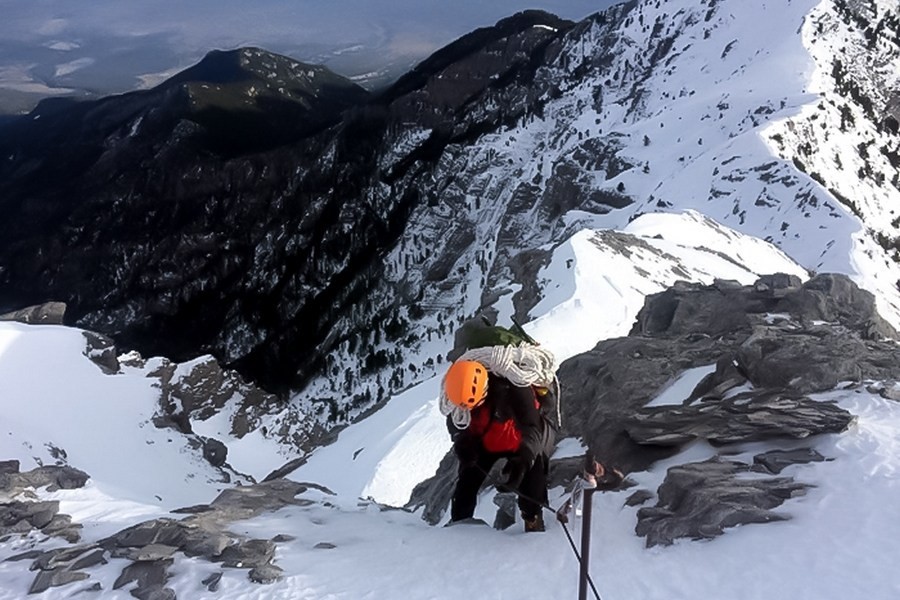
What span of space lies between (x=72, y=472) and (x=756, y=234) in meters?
57.3

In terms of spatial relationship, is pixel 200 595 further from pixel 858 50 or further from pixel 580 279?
pixel 858 50

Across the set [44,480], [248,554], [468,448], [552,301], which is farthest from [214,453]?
[468,448]

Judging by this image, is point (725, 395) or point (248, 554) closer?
point (248, 554)

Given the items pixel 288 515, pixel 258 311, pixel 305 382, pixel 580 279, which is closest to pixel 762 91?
pixel 580 279

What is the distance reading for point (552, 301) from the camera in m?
37.6

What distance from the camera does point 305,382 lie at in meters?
159

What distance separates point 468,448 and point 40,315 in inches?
2194

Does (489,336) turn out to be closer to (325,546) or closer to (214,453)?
(325,546)

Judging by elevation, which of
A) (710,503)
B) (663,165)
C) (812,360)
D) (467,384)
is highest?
(663,165)

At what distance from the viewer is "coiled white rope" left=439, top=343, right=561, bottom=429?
8711 millimetres

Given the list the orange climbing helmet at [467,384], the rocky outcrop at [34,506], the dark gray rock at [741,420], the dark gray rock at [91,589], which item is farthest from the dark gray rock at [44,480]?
the dark gray rock at [741,420]

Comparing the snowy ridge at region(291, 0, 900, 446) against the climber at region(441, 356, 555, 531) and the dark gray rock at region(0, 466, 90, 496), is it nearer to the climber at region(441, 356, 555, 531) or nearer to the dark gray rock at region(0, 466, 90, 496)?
the dark gray rock at region(0, 466, 90, 496)

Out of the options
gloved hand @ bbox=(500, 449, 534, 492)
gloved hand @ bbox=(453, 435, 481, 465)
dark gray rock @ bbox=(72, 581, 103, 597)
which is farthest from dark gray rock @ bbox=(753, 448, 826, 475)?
dark gray rock @ bbox=(72, 581, 103, 597)

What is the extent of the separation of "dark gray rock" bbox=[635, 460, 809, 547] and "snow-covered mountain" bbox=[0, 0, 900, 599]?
0.79ft
